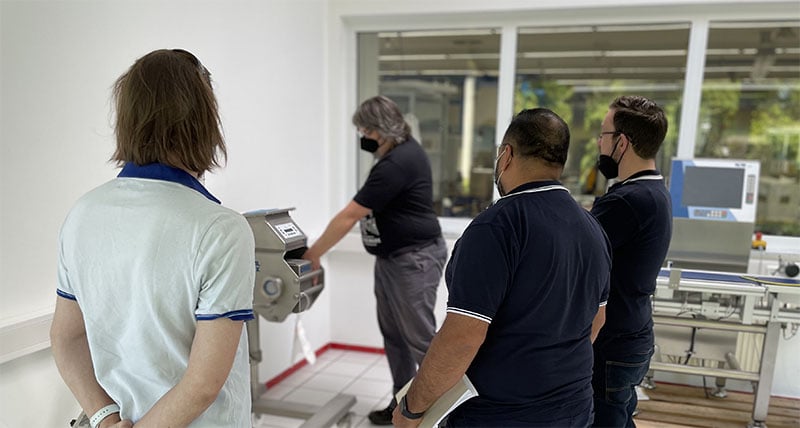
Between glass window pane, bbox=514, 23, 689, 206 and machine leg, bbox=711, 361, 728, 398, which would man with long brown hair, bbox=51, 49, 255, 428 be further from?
machine leg, bbox=711, 361, 728, 398

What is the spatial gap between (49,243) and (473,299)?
1518mm

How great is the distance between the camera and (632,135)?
1.79 m

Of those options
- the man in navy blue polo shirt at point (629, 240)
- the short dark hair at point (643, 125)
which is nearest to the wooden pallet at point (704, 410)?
the man in navy blue polo shirt at point (629, 240)

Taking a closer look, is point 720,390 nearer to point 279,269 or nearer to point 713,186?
point 713,186

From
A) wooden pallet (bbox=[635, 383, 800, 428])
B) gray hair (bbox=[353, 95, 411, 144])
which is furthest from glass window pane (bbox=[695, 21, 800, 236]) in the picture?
gray hair (bbox=[353, 95, 411, 144])

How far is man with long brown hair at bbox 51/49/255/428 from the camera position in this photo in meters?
0.99

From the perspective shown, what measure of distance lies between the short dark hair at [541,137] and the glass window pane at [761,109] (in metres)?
2.67

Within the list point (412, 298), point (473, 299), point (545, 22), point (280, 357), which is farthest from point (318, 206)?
point (473, 299)

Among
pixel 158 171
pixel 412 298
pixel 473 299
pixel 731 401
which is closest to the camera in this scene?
pixel 158 171

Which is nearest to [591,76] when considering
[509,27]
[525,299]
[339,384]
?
[509,27]

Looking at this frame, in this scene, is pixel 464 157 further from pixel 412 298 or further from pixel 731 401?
pixel 731 401

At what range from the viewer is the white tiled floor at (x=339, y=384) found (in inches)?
117

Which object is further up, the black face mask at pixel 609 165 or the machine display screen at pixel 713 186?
the black face mask at pixel 609 165

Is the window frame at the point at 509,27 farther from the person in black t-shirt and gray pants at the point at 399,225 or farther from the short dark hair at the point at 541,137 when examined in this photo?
the short dark hair at the point at 541,137
